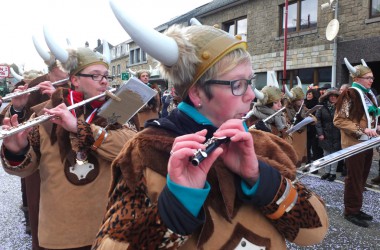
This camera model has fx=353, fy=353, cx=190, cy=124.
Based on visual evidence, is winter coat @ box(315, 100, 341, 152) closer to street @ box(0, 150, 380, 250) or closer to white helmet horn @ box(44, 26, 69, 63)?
street @ box(0, 150, 380, 250)

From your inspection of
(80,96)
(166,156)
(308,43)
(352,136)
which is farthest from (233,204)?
(308,43)

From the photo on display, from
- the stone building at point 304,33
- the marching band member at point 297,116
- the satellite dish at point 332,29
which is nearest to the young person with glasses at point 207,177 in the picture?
the marching band member at point 297,116

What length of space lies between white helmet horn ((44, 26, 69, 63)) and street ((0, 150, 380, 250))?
248cm

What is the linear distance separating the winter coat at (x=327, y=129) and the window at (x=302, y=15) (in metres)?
6.73

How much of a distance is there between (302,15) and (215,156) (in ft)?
44.5

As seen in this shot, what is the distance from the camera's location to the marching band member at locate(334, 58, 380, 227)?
438cm

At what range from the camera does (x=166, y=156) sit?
4.17 ft

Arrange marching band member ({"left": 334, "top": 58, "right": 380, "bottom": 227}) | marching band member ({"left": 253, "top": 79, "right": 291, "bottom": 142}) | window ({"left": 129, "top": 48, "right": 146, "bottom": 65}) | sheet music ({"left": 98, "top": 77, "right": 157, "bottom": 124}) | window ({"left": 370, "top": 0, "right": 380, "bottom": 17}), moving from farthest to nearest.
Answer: window ({"left": 129, "top": 48, "right": 146, "bottom": 65}), window ({"left": 370, "top": 0, "right": 380, "bottom": 17}), marching band member ({"left": 253, "top": 79, "right": 291, "bottom": 142}), marching band member ({"left": 334, "top": 58, "right": 380, "bottom": 227}), sheet music ({"left": 98, "top": 77, "right": 157, "bottom": 124})

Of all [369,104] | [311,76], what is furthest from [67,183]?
[311,76]

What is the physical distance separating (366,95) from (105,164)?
12.5 feet

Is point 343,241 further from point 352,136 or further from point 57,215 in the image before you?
point 57,215

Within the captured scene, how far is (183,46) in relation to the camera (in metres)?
1.28

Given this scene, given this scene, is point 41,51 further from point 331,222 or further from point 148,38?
point 331,222

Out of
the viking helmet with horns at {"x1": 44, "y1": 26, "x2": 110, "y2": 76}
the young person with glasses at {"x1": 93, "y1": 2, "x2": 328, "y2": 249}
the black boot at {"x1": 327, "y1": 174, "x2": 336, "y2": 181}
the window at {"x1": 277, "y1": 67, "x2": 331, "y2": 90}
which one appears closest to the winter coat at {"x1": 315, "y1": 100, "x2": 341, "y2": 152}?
the black boot at {"x1": 327, "y1": 174, "x2": 336, "y2": 181}
